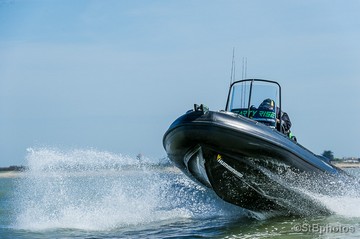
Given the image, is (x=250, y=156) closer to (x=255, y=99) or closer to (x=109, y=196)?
(x=255, y=99)

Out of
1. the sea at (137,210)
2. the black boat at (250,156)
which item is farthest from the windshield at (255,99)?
the sea at (137,210)

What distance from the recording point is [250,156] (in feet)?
31.3

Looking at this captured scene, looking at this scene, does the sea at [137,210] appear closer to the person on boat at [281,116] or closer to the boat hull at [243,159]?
the boat hull at [243,159]

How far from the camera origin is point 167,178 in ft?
43.2

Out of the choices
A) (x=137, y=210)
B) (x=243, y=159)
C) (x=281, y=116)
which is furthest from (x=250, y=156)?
(x=137, y=210)

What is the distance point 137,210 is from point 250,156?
3.20m

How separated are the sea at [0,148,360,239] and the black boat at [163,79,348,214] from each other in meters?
0.30

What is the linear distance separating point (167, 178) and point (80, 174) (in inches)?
74.9

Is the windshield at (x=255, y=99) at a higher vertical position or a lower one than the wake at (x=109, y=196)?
higher

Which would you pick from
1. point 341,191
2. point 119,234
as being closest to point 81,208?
point 119,234

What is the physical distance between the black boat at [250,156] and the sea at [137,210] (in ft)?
1.00

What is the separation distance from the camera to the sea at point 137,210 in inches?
388

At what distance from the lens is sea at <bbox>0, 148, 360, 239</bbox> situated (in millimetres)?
9859

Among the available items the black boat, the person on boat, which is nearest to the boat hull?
the black boat
